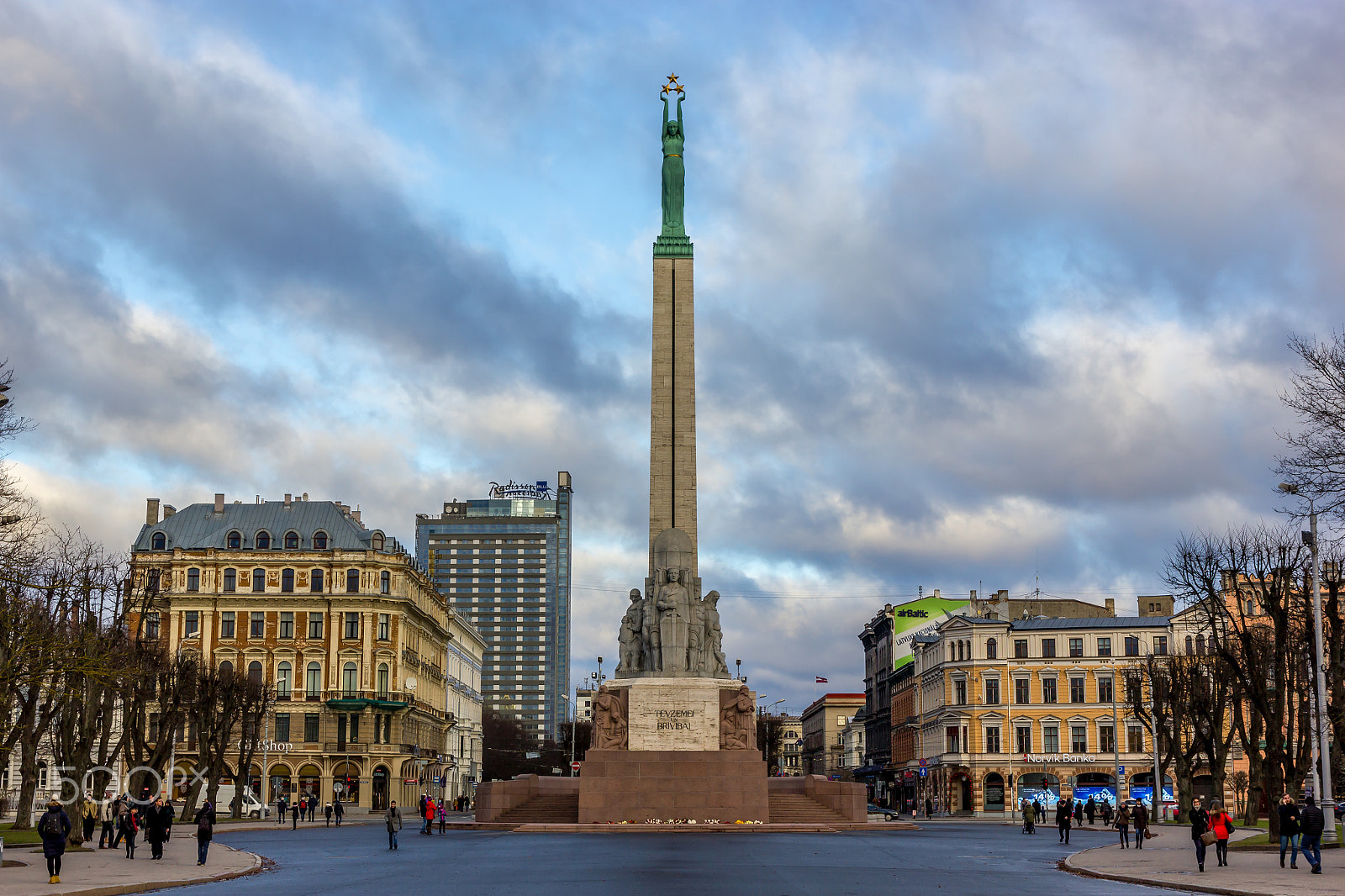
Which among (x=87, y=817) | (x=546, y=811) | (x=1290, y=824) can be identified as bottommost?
(x=546, y=811)

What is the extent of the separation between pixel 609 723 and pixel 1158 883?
25222 mm

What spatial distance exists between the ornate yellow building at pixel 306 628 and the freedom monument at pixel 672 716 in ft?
137

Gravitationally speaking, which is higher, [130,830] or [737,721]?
[737,721]

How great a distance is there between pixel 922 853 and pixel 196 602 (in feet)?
228

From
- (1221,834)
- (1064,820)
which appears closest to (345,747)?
(1064,820)

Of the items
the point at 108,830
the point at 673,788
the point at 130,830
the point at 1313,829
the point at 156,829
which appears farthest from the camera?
the point at 673,788

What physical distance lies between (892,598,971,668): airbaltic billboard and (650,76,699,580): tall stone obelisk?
7061 cm

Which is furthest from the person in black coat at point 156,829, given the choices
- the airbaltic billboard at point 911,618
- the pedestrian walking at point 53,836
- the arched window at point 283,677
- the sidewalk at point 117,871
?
the airbaltic billboard at point 911,618

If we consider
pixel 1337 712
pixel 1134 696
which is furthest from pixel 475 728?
pixel 1337 712

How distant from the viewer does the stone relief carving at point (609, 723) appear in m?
49.3

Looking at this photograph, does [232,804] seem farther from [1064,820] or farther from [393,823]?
[1064,820]

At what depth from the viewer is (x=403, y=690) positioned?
9619 centimetres

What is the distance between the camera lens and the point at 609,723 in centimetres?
4966

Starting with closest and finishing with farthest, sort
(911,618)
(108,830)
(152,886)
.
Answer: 1. (152,886)
2. (108,830)
3. (911,618)
